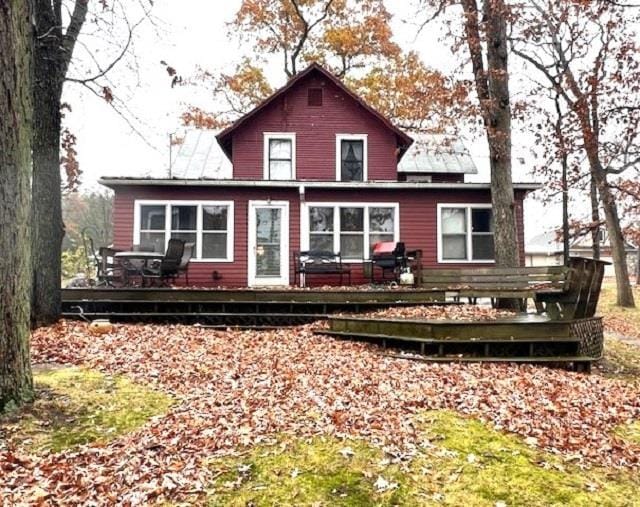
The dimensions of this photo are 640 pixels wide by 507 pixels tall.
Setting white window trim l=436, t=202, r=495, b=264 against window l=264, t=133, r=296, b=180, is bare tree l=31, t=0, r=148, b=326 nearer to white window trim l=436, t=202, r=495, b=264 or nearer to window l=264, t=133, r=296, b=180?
window l=264, t=133, r=296, b=180

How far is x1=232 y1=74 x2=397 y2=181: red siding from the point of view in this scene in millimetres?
14883

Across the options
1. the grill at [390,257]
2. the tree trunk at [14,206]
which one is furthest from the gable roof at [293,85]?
the tree trunk at [14,206]

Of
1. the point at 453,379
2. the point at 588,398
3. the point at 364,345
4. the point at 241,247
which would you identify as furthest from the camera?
the point at 241,247

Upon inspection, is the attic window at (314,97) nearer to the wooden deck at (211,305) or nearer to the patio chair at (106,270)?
the patio chair at (106,270)

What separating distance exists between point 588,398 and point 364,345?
3086 millimetres

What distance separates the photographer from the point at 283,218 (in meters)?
13.6

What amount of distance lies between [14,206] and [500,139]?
9197 millimetres

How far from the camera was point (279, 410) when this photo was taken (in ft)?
13.5

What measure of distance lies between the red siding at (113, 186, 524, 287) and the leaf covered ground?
21.3ft

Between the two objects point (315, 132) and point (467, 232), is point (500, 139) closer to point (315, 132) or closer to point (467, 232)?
point (467, 232)

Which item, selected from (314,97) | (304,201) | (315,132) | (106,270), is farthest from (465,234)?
(106,270)

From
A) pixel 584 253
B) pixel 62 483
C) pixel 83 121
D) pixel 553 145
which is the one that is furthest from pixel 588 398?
pixel 584 253

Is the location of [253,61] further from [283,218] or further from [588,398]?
[588,398]

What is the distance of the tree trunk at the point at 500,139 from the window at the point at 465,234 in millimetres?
3423
